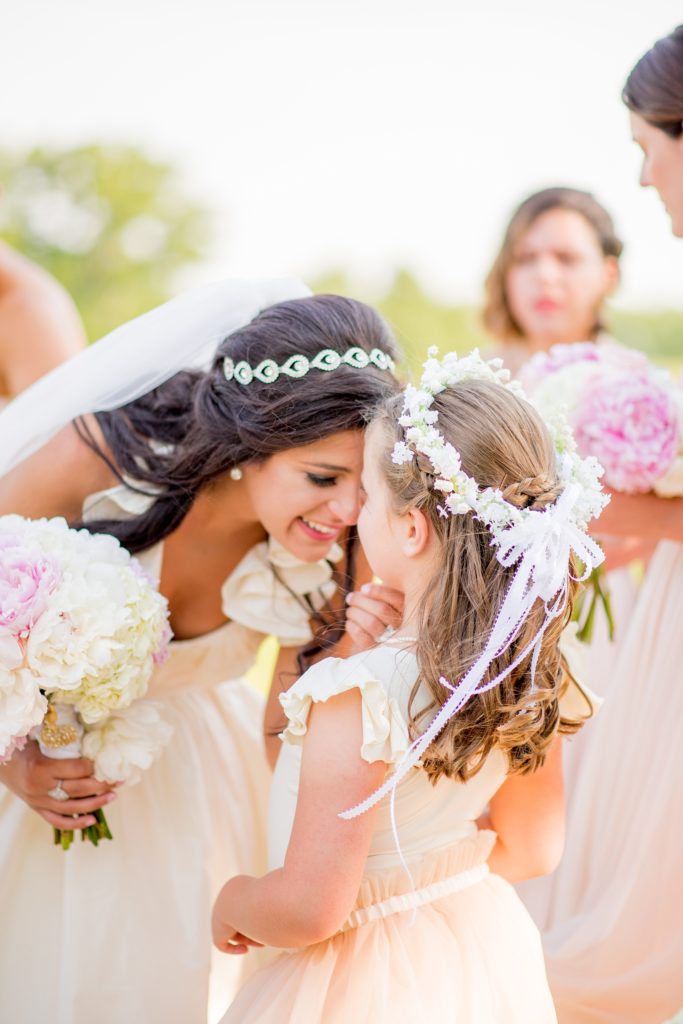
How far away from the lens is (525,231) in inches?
198

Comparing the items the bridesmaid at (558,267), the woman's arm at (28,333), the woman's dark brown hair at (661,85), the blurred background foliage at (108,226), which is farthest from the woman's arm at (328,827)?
the blurred background foliage at (108,226)

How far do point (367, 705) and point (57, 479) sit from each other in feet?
4.24

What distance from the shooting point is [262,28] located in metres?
30.2

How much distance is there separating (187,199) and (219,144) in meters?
4.07

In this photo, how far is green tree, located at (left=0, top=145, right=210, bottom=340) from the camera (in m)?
34.8

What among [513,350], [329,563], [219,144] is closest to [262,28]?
[219,144]

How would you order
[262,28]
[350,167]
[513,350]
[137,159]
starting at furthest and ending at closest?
[137,159]
[350,167]
[262,28]
[513,350]

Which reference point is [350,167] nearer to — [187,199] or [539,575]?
[187,199]

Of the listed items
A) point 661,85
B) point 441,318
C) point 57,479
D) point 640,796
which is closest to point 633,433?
point 661,85

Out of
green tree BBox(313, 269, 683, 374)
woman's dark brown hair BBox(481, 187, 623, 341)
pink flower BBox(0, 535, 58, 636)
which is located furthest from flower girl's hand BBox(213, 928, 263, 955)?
green tree BBox(313, 269, 683, 374)

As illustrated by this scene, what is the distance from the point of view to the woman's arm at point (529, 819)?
238 centimetres

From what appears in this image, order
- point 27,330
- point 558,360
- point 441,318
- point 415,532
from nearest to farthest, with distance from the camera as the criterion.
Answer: point 415,532 < point 558,360 < point 27,330 < point 441,318

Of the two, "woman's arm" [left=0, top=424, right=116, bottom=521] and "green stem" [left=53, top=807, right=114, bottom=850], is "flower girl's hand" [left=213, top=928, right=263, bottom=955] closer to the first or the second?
"green stem" [left=53, top=807, right=114, bottom=850]

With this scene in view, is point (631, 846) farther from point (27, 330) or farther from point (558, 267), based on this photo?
point (27, 330)
